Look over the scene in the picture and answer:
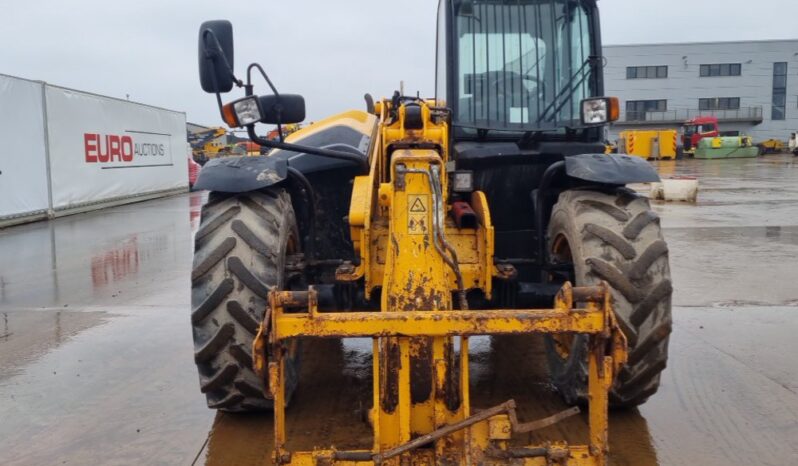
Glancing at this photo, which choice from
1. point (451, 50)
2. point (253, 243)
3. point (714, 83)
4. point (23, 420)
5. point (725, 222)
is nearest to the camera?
point (253, 243)

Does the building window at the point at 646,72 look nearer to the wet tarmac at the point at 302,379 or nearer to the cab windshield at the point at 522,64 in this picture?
the wet tarmac at the point at 302,379

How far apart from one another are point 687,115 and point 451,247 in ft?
204

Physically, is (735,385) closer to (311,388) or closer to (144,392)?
(311,388)

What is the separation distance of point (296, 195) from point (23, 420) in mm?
2093

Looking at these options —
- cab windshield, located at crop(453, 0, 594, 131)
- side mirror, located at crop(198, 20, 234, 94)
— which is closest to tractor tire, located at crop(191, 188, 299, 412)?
side mirror, located at crop(198, 20, 234, 94)

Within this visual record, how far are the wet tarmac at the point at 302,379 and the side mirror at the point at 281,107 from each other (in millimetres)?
1712

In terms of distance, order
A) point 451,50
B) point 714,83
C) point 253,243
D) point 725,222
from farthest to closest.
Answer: point 714,83
point 725,222
point 451,50
point 253,243

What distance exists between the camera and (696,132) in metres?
49.0

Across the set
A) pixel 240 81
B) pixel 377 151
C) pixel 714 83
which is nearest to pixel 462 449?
pixel 377 151

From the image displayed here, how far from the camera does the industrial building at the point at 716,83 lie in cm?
5897

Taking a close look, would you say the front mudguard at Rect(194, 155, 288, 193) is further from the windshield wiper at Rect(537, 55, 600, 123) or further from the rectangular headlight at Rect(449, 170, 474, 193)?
the windshield wiper at Rect(537, 55, 600, 123)

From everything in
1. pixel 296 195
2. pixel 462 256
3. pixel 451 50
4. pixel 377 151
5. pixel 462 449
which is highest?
pixel 451 50

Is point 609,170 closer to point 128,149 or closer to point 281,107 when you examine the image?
point 281,107

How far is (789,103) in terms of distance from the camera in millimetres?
59688
